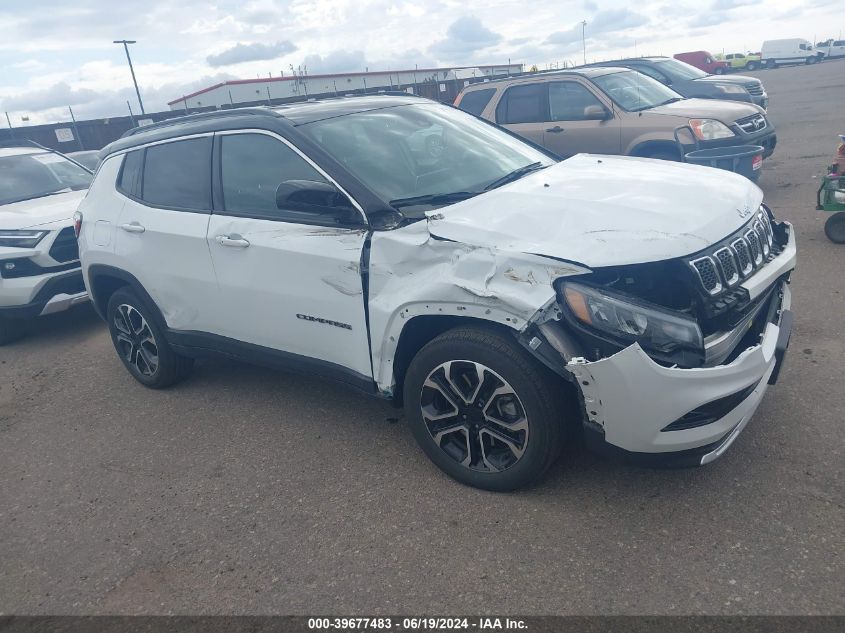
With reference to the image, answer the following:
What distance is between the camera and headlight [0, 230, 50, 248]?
628 cm

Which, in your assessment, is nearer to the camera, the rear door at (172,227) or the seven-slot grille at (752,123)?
the rear door at (172,227)

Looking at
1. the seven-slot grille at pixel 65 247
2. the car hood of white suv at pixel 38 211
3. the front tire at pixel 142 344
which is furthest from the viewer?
the car hood of white suv at pixel 38 211

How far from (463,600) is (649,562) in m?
0.76

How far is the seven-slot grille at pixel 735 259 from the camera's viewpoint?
2754mm

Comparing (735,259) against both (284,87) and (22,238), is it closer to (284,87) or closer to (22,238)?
(22,238)

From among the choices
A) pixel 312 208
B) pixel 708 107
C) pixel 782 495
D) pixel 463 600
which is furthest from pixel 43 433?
pixel 708 107

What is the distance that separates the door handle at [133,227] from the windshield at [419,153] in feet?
4.97

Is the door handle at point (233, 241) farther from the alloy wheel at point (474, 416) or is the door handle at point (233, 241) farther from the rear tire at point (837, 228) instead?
the rear tire at point (837, 228)

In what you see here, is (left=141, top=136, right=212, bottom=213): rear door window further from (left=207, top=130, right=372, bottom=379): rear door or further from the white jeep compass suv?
(left=207, top=130, right=372, bottom=379): rear door

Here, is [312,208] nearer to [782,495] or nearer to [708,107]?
[782,495]

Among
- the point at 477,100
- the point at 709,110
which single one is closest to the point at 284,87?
the point at 477,100

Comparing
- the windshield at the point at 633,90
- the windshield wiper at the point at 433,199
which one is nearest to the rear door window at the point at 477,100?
the windshield at the point at 633,90

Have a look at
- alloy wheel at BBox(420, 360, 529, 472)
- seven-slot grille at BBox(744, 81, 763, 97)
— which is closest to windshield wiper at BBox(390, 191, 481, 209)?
alloy wheel at BBox(420, 360, 529, 472)

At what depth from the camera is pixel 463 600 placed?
2613 mm
